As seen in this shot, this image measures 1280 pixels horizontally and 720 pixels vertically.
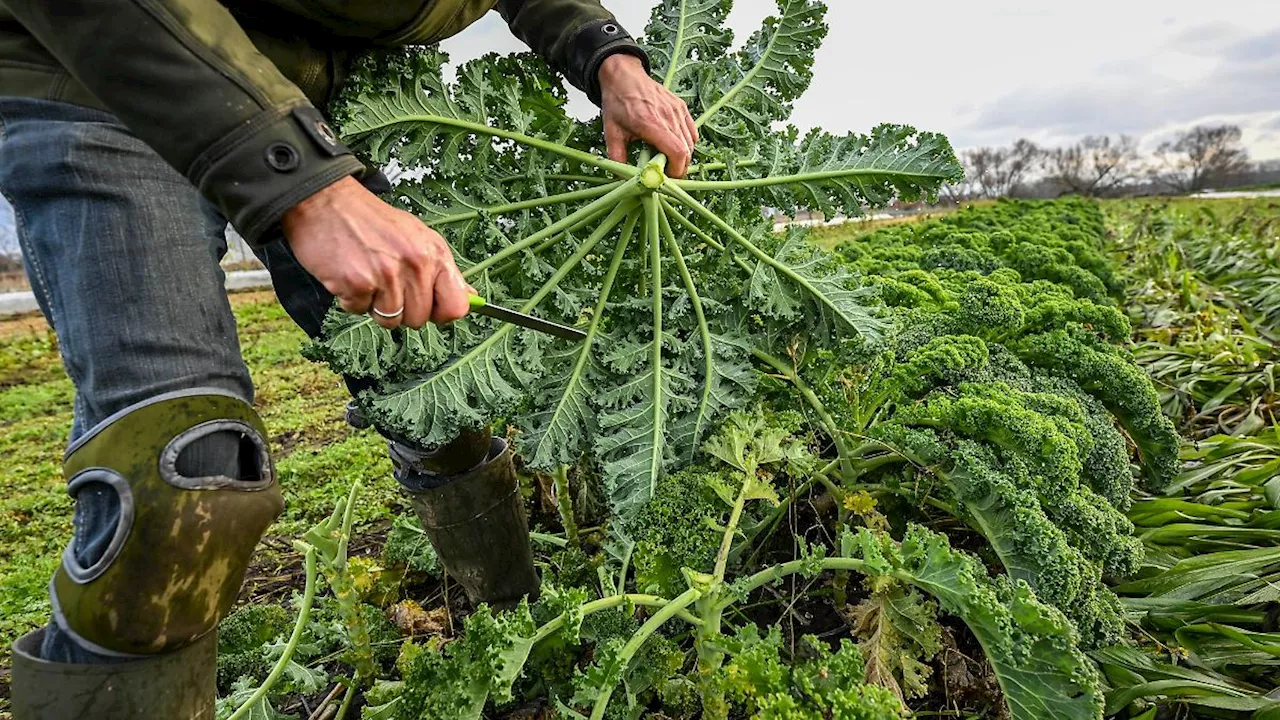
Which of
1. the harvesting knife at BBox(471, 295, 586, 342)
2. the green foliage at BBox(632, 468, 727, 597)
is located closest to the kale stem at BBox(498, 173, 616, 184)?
the harvesting knife at BBox(471, 295, 586, 342)

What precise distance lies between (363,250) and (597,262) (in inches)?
Answer: 47.7

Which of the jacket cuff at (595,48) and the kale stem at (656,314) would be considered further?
the jacket cuff at (595,48)

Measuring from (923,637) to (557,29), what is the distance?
1.97m

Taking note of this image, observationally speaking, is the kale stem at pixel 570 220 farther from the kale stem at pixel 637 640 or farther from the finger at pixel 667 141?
the kale stem at pixel 637 640

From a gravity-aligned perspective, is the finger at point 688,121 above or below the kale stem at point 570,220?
above

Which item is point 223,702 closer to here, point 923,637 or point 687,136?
point 923,637

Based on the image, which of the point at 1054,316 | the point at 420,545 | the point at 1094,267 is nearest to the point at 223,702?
the point at 420,545

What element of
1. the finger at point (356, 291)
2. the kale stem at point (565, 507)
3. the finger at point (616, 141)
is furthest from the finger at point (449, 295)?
the kale stem at point (565, 507)

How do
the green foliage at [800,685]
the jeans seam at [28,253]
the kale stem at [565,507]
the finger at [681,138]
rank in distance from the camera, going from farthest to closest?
the kale stem at [565,507] < the finger at [681,138] < the jeans seam at [28,253] < the green foliage at [800,685]

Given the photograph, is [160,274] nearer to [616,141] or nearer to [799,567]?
[616,141]

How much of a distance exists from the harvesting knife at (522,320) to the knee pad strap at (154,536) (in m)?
0.53

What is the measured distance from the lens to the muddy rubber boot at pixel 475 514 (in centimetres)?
223

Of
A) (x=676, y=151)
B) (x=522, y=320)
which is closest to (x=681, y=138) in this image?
(x=676, y=151)

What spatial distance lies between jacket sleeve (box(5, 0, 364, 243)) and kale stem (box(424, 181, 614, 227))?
0.82 m
